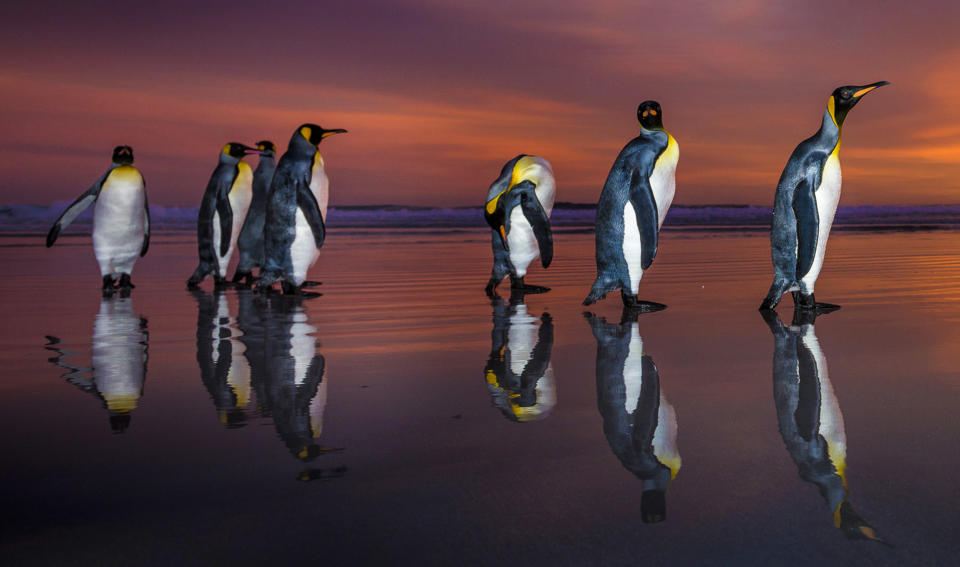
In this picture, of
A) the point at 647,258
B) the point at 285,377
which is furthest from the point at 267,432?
the point at 647,258

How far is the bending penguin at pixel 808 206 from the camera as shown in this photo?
19.0 feet

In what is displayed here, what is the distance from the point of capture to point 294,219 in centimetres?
768

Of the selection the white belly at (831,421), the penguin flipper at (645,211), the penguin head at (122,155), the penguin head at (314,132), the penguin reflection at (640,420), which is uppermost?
the penguin head at (314,132)

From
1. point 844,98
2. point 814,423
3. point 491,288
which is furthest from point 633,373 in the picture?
point 491,288

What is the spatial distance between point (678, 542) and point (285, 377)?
7.41ft

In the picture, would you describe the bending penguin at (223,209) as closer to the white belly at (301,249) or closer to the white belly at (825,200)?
the white belly at (301,249)

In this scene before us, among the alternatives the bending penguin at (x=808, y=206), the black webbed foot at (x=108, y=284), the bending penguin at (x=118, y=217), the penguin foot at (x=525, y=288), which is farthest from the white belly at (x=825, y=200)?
the bending penguin at (x=118, y=217)

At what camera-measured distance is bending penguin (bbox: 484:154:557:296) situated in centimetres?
720

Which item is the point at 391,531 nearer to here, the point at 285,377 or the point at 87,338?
the point at 285,377

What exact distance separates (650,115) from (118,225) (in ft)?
18.9

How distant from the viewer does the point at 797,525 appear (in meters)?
1.77

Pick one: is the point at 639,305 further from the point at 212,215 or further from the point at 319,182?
the point at 212,215

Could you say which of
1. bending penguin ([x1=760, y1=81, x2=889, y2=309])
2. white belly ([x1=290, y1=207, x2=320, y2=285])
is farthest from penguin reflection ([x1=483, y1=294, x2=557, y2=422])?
white belly ([x1=290, y1=207, x2=320, y2=285])

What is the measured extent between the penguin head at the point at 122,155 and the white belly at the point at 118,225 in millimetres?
218
